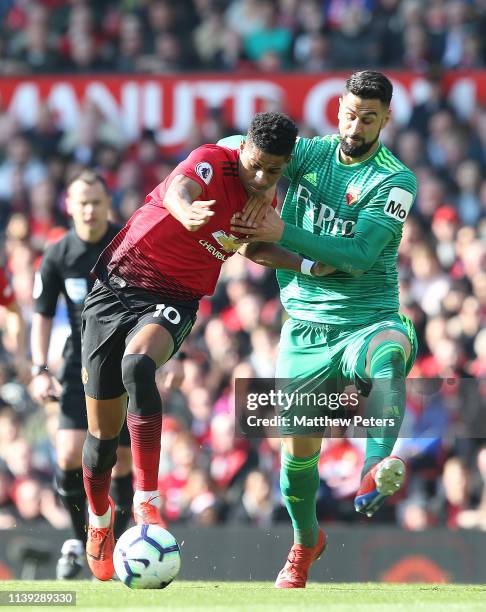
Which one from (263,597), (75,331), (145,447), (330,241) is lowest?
(263,597)

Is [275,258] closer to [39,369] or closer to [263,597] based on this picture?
[263,597]

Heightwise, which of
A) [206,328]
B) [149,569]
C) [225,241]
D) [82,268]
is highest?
[225,241]

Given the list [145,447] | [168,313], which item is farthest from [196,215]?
[145,447]

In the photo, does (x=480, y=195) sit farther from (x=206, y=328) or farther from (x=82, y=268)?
(x=82, y=268)

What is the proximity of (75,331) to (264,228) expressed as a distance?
255cm

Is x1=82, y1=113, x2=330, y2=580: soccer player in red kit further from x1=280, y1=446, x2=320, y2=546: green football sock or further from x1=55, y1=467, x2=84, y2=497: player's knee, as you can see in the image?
x1=55, y1=467, x2=84, y2=497: player's knee

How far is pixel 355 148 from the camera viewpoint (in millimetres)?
7938

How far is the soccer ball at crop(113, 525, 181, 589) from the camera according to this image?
703 centimetres

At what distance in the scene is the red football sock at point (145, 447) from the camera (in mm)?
7207

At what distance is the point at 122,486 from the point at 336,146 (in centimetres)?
289

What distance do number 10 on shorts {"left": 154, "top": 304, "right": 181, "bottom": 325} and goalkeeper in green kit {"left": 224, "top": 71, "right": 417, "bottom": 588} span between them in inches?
21.8

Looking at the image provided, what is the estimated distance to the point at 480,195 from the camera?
47.8 ft

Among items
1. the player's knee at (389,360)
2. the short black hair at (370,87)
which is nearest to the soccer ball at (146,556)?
the player's knee at (389,360)

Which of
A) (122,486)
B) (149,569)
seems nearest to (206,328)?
(122,486)
